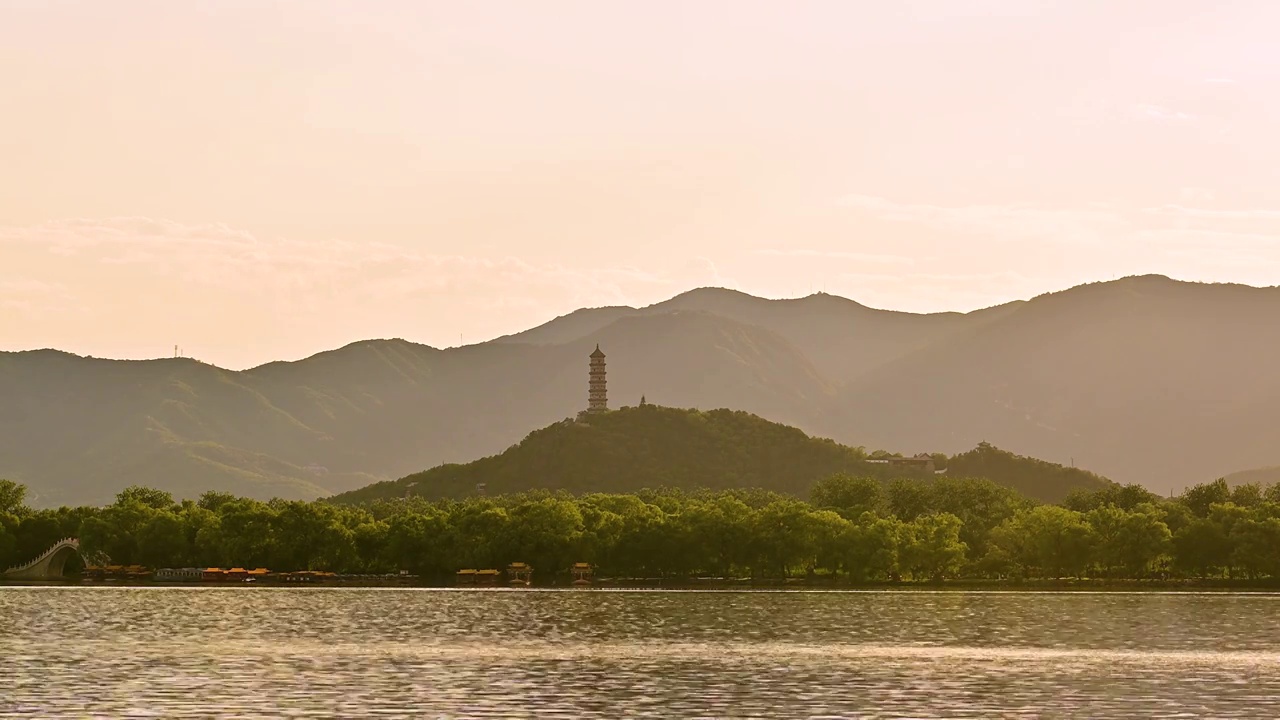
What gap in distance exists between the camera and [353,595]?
19062 cm

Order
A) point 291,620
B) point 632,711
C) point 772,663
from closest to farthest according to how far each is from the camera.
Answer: point 632,711, point 772,663, point 291,620

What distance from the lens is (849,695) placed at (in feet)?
314

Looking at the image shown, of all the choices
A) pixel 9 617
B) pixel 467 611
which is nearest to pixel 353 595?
pixel 467 611

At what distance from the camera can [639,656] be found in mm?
119000

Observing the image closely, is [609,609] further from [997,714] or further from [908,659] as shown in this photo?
[997,714]

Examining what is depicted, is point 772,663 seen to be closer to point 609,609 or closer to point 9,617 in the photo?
point 609,609

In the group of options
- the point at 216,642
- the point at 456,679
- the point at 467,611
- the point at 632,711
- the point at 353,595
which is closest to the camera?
the point at 632,711

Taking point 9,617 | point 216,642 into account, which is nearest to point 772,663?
point 216,642

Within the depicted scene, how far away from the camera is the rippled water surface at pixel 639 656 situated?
90.8 metres

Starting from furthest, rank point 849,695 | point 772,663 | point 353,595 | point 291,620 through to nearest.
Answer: point 353,595, point 291,620, point 772,663, point 849,695

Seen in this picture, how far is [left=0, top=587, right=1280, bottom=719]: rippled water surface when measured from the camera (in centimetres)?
9075

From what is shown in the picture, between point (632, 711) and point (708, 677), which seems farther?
point (708, 677)

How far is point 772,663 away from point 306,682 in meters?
32.5

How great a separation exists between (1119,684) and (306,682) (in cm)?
5017
